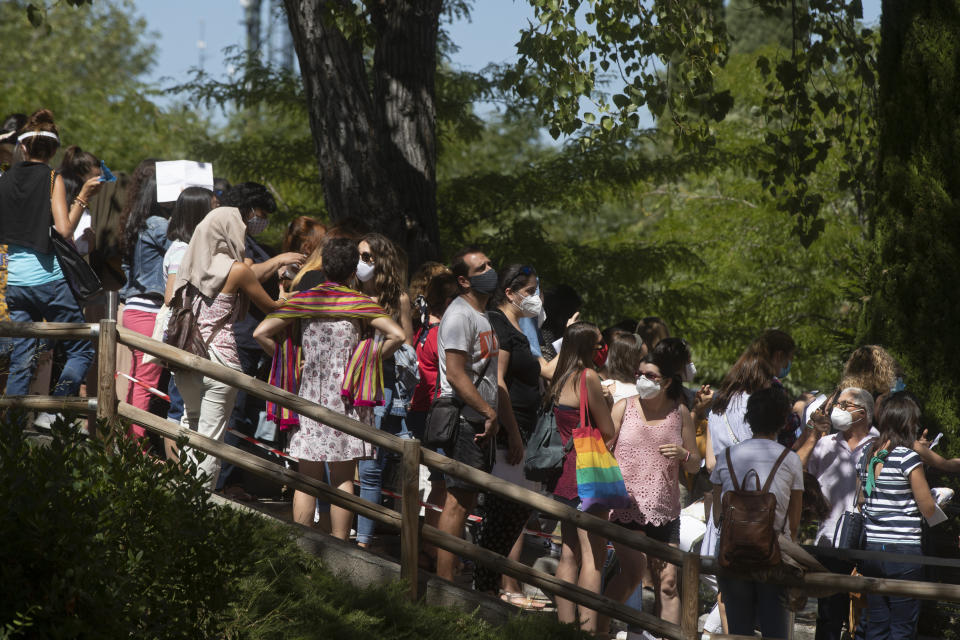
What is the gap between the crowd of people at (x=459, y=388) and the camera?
6.32 meters

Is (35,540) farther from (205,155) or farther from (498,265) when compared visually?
(205,155)

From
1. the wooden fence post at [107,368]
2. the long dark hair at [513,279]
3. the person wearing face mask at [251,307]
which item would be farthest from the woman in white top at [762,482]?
the wooden fence post at [107,368]

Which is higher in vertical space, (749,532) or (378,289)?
(378,289)

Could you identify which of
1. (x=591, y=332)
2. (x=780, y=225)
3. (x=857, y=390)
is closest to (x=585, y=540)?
(x=591, y=332)

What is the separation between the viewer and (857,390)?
7039mm

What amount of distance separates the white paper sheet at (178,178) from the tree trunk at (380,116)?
1.59 metres

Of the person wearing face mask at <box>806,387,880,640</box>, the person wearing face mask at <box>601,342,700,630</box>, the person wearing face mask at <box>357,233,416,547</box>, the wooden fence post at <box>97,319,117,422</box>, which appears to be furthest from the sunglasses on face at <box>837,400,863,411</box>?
the wooden fence post at <box>97,319,117,422</box>

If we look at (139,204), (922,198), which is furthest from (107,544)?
(922,198)

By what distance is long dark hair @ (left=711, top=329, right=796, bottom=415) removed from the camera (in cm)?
716

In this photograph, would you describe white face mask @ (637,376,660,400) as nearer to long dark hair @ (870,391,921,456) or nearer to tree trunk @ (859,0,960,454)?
long dark hair @ (870,391,921,456)

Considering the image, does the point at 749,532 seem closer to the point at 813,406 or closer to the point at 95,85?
the point at 813,406

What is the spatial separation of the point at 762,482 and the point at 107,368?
3430mm

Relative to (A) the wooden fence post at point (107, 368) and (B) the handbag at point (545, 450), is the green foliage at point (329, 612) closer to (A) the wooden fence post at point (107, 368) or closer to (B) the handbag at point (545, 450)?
(B) the handbag at point (545, 450)

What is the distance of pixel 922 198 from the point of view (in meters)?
8.69
